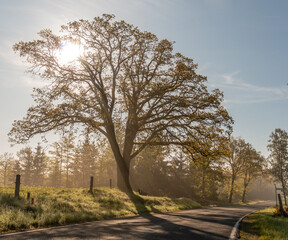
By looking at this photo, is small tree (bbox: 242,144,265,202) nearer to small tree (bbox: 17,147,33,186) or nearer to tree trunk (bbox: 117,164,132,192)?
tree trunk (bbox: 117,164,132,192)

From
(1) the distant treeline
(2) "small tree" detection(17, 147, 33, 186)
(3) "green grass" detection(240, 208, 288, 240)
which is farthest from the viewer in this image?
(2) "small tree" detection(17, 147, 33, 186)

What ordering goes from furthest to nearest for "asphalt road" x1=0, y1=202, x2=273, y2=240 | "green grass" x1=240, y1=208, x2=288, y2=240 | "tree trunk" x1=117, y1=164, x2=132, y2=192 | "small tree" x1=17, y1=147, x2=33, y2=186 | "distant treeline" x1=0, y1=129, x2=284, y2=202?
"small tree" x1=17, y1=147, x2=33, y2=186 → "distant treeline" x1=0, y1=129, x2=284, y2=202 → "tree trunk" x1=117, y1=164, x2=132, y2=192 → "green grass" x1=240, y1=208, x2=288, y2=240 → "asphalt road" x1=0, y1=202, x2=273, y2=240

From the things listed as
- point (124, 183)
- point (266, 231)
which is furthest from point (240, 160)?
point (266, 231)

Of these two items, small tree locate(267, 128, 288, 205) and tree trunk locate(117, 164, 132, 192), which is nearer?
tree trunk locate(117, 164, 132, 192)

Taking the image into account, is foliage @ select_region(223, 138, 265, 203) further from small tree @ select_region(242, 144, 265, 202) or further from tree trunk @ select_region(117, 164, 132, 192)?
tree trunk @ select_region(117, 164, 132, 192)

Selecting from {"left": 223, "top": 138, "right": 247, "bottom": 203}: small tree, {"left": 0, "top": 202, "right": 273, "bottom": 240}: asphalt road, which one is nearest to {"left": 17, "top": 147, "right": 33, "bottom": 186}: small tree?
{"left": 223, "top": 138, "right": 247, "bottom": 203}: small tree

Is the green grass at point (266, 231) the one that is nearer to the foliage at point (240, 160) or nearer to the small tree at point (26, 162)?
the foliage at point (240, 160)

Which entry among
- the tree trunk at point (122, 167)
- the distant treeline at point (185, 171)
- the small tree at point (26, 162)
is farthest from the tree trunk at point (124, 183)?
the small tree at point (26, 162)

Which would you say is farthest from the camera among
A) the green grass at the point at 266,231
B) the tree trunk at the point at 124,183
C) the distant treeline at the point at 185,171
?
the distant treeline at the point at 185,171

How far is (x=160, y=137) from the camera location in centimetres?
2314

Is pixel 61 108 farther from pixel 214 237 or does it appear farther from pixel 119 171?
pixel 214 237

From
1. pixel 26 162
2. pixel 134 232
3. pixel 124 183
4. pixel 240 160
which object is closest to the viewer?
pixel 134 232

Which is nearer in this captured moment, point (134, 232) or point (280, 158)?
point (134, 232)

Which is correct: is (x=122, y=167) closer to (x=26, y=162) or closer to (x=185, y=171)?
(x=185, y=171)
